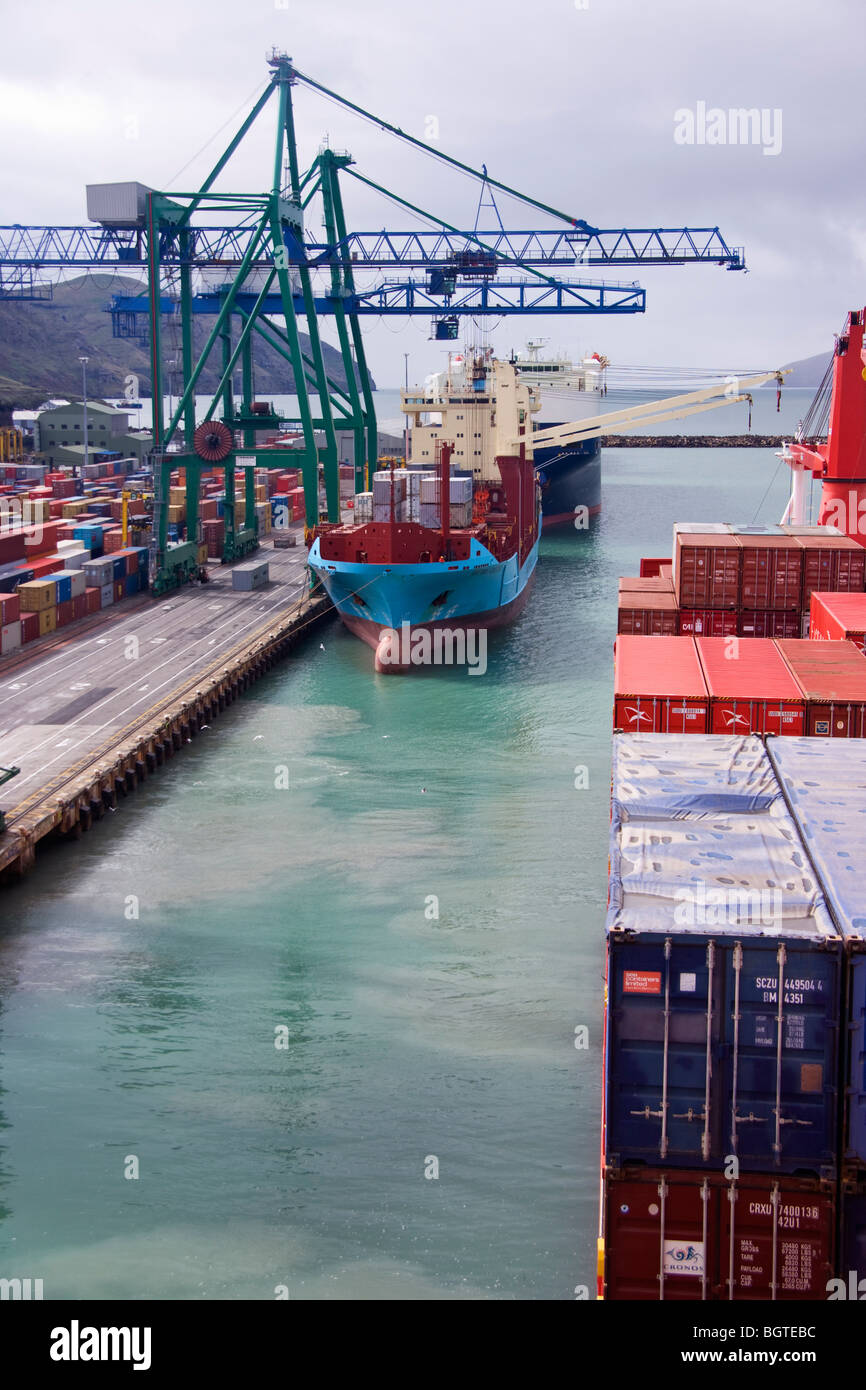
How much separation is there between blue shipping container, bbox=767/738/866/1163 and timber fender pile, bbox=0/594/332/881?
16895 millimetres

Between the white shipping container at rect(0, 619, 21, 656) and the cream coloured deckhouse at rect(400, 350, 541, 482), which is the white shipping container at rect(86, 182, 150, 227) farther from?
the white shipping container at rect(0, 619, 21, 656)

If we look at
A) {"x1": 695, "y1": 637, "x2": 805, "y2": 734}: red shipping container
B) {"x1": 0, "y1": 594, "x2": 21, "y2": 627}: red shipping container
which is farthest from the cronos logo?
{"x1": 0, "y1": 594, "x2": 21, "y2": 627}: red shipping container

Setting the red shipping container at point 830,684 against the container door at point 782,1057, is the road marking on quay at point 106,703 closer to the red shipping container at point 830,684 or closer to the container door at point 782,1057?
the red shipping container at point 830,684

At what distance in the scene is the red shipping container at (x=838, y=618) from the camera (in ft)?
84.9

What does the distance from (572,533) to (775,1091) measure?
86434mm

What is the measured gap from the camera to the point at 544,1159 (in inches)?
671

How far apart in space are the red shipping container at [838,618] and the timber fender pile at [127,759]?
17.0m

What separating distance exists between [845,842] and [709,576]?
19505 mm

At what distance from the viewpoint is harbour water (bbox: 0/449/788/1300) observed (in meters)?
15.6

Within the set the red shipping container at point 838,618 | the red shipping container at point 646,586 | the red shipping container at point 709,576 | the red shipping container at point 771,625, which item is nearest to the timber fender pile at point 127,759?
the red shipping container at point 646,586

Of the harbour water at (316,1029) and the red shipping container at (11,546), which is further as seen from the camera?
the red shipping container at (11,546)
